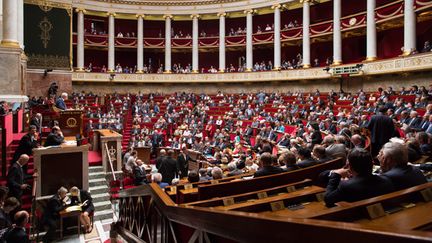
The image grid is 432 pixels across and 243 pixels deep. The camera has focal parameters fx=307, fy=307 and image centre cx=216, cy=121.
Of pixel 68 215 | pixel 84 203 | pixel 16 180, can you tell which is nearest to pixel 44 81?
pixel 84 203

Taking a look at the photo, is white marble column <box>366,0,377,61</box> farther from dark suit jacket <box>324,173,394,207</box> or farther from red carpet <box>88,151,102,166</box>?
dark suit jacket <box>324,173,394,207</box>

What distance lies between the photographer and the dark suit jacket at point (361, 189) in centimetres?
235

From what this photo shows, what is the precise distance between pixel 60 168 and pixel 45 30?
52.3 feet

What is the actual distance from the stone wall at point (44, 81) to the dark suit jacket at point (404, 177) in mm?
23379

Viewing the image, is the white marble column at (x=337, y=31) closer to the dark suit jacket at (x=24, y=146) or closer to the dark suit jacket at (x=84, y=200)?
the dark suit jacket at (x=84, y=200)

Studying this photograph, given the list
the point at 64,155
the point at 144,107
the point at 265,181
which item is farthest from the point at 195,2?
the point at 265,181

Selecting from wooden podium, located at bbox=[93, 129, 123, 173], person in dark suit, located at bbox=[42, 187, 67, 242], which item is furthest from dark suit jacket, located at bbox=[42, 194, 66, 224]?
wooden podium, located at bbox=[93, 129, 123, 173]

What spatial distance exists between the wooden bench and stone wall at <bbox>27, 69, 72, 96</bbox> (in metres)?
22.0

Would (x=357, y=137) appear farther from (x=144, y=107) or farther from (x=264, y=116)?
(x=144, y=107)

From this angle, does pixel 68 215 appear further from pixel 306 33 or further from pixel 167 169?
pixel 306 33

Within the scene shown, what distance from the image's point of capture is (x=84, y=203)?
823cm

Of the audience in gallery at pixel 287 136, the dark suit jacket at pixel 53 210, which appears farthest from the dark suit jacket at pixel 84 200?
the audience in gallery at pixel 287 136

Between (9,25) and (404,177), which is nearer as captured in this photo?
(404,177)

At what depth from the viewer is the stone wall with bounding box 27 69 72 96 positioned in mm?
21178
